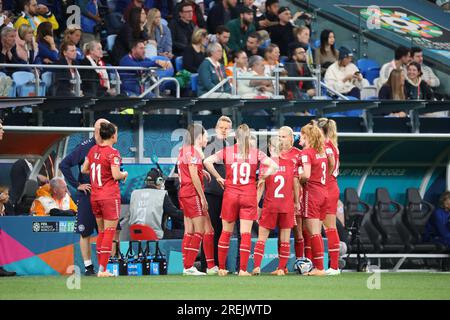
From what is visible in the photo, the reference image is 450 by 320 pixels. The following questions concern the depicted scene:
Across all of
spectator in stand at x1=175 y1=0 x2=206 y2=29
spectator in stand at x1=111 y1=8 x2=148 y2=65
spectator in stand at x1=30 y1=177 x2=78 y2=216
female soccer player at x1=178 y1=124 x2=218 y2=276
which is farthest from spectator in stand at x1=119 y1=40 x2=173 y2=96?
female soccer player at x1=178 y1=124 x2=218 y2=276

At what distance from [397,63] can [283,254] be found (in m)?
7.19

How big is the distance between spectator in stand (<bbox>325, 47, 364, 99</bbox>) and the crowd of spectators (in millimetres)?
17

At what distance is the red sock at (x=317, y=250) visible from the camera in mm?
16094

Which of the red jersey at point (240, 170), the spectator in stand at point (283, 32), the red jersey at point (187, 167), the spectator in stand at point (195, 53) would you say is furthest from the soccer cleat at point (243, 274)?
the spectator in stand at point (283, 32)

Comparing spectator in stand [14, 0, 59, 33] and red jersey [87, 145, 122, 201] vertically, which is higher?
spectator in stand [14, 0, 59, 33]

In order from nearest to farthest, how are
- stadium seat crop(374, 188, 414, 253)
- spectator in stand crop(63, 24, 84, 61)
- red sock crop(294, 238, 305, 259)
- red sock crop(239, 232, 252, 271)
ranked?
red sock crop(239, 232, 252, 271)
red sock crop(294, 238, 305, 259)
spectator in stand crop(63, 24, 84, 61)
stadium seat crop(374, 188, 414, 253)

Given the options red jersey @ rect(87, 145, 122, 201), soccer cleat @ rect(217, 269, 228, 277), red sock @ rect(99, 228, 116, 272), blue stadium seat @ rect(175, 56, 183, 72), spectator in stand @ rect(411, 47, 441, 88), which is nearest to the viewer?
red sock @ rect(99, 228, 116, 272)

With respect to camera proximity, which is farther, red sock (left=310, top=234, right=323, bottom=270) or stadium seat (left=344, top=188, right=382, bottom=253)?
stadium seat (left=344, top=188, right=382, bottom=253)

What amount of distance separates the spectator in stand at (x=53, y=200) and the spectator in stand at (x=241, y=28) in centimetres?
603

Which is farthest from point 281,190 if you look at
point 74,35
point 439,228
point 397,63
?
point 397,63

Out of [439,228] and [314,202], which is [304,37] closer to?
[439,228]

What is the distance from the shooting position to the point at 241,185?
15.8 metres

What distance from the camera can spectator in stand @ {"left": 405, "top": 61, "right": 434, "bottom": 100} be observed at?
2142 cm

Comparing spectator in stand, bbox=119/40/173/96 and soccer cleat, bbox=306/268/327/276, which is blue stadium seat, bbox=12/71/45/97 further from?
soccer cleat, bbox=306/268/327/276
